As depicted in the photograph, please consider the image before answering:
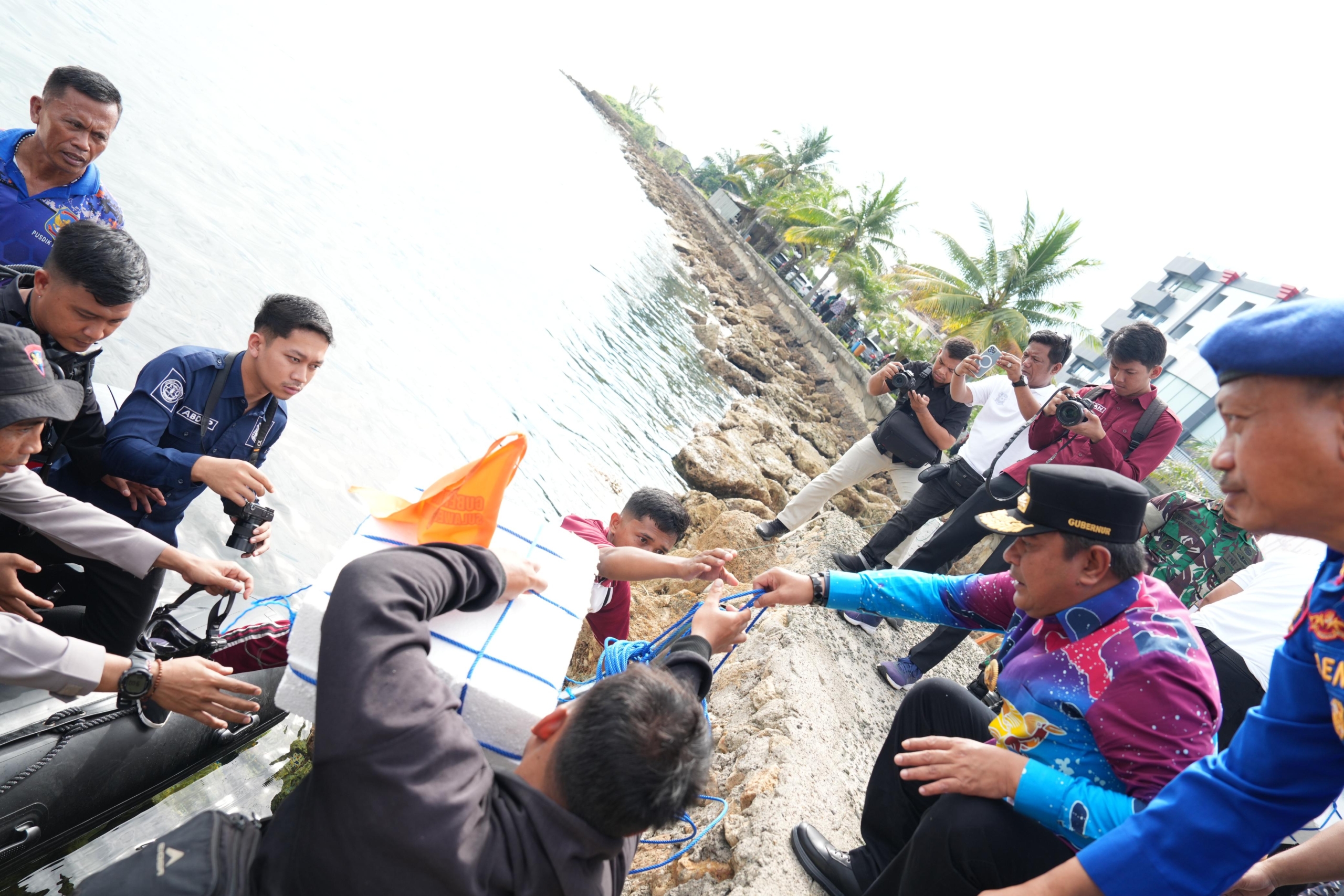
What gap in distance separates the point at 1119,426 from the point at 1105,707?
3146 mm

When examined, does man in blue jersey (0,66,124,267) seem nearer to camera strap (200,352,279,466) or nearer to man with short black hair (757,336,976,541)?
camera strap (200,352,279,466)

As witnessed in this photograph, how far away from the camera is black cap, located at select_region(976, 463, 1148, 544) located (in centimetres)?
245

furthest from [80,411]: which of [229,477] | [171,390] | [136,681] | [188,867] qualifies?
[188,867]

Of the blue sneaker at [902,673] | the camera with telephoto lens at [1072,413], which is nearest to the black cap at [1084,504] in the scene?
the camera with telephoto lens at [1072,413]

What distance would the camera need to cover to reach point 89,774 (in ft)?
8.32

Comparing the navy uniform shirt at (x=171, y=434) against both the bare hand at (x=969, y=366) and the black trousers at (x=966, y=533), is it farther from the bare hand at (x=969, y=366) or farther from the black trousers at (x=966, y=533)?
the bare hand at (x=969, y=366)

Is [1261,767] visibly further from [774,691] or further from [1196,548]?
[1196,548]

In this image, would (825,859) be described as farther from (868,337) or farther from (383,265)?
(868,337)

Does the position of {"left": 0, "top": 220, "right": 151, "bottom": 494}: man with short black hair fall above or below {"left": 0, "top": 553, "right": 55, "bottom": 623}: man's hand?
above

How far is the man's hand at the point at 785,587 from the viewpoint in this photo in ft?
10.9

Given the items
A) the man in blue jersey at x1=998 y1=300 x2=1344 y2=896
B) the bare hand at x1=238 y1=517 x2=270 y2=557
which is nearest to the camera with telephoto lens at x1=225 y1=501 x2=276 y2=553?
the bare hand at x1=238 y1=517 x2=270 y2=557

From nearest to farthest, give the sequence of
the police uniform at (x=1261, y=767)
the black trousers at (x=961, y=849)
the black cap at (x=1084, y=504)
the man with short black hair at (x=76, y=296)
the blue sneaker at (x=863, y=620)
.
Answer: the police uniform at (x=1261, y=767), the black trousers at (x=961, y=849), the black cap at (x=1084, y=504), the man with short black hair at (x=76, y=296), the blue sneaker at (x=863, y=620)

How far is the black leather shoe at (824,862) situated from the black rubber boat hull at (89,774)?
7.27 feet

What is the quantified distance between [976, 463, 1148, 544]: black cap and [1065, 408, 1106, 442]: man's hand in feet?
6.79
